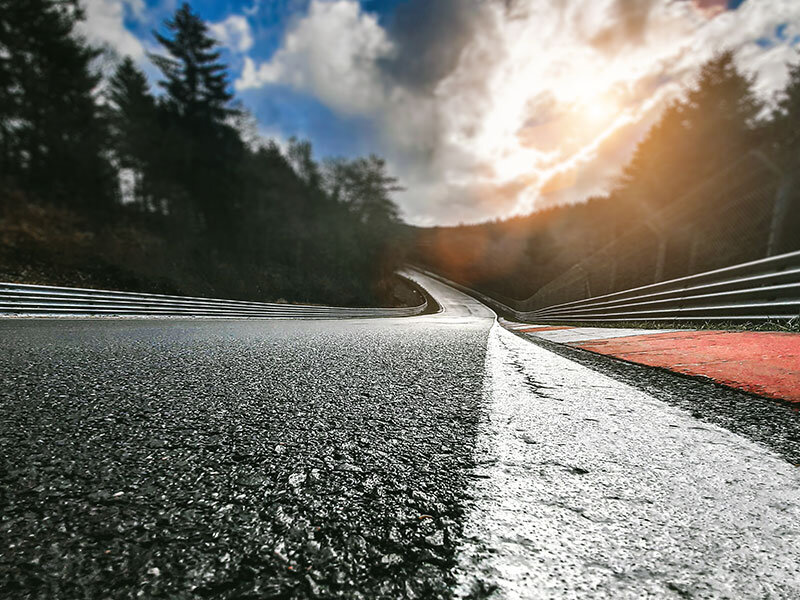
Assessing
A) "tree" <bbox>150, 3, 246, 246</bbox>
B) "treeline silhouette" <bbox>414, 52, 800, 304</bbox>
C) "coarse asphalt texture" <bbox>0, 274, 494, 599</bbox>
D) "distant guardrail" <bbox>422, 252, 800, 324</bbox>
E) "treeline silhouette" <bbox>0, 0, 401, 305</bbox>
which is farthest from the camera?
"tree" <bbox>150, 3, 246, 246</bbox>

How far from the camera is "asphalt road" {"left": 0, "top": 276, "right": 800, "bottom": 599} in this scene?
1.90 feet

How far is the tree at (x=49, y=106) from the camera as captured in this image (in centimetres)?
2100

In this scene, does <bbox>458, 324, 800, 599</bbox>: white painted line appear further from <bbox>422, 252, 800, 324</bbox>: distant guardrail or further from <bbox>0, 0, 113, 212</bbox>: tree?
<bbox>0, 0, 113, 212</bbox>: tree

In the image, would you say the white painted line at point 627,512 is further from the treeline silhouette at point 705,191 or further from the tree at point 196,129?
the tree at point 196,129

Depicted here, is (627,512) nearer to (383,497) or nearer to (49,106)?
(383,497)

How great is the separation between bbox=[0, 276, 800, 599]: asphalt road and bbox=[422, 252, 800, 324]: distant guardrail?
15.4 ft

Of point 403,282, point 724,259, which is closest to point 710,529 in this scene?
point 724,259

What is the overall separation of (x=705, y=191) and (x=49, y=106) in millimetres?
43061

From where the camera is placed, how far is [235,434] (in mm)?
1169

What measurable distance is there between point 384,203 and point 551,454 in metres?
49.3

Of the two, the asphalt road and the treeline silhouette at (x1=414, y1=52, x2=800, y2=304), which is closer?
the asphalt road

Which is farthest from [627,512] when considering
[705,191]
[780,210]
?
[705,191]

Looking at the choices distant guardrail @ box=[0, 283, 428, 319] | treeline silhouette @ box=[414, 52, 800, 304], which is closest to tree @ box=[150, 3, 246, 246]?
distant guardrail @ box=[0, 283, 428, 319]

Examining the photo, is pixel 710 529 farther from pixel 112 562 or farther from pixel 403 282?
pixel 403 282
